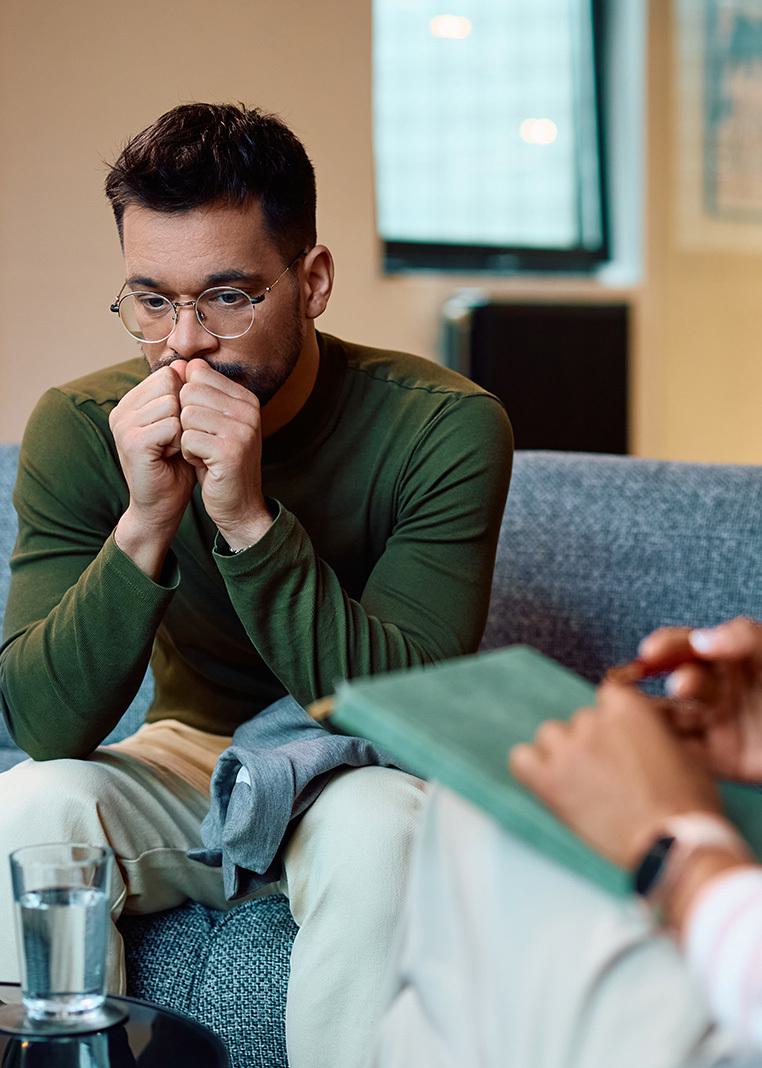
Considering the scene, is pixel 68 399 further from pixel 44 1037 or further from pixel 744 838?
pixel 744 838

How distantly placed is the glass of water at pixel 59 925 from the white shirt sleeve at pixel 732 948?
1.67 feet

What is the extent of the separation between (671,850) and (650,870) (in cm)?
2

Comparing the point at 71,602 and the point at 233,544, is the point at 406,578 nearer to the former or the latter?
the point at 233,544

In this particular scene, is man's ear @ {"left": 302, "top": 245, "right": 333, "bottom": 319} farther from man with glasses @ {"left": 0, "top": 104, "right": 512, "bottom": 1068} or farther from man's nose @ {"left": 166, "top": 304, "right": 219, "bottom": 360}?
man's nose @ {"left": 166, "top": 304, "right": 219, "bottom": 360}

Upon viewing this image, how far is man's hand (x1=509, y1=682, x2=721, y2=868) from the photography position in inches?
30.4

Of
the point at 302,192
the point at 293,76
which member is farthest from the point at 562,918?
the point at 293,76

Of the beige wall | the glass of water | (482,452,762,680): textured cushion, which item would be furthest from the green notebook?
the beige wall

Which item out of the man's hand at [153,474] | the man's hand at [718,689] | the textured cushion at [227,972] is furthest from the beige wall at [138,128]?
the man's hand at [718,689]

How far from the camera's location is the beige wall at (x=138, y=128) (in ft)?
10.7

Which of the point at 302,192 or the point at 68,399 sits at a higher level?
the point at 302,192

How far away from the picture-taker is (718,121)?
15.3ft

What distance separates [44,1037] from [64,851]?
0.45 ft

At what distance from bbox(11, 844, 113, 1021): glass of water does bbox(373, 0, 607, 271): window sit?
318cm

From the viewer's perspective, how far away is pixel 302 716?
1567 millimetres
